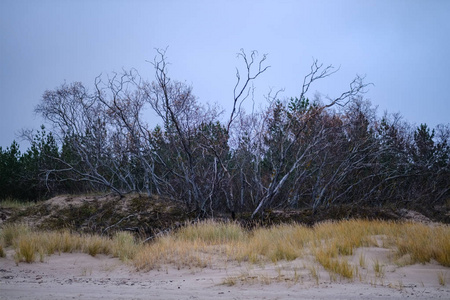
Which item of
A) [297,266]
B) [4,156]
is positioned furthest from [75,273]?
[4,156]

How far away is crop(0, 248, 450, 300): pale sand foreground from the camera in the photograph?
19.7 feet

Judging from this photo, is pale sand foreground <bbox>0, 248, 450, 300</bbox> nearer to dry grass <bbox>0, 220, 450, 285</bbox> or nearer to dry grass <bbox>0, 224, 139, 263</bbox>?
dry grass <bbox>0, 220, 450, 285</bbox>

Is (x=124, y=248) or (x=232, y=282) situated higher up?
(x=124, y=248)

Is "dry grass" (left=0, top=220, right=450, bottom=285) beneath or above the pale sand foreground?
above

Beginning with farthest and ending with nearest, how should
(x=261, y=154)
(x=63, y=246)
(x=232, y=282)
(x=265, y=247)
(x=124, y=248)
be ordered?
1. (x=261, y=154)
2. (x=63, y=246)
3. (x=124, y=248)
4. (x=265, y=247)
5. (x=232, y=282)

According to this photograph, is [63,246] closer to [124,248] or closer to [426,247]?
[124,248]

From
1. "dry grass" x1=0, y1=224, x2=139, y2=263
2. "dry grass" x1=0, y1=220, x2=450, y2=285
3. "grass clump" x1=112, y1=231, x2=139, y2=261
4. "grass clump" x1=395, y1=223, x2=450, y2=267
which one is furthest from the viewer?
"grass clump" x1=112, y1=231, x2=139, y2=261

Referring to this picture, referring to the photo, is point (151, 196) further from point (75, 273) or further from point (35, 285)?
point (35, 285)

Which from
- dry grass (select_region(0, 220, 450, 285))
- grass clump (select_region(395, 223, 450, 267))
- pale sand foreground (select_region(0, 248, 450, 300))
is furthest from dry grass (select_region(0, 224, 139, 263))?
grass clump (select_region(395, 223, 450, 267))

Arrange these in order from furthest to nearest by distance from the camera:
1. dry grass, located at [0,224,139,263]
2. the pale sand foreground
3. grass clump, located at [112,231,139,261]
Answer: grass clump, located at [112,231,139,261]
dry grass, located at [0,224,139,263]
the pale sand foreground

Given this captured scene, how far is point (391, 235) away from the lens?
993 cm

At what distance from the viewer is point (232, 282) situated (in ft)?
22.4

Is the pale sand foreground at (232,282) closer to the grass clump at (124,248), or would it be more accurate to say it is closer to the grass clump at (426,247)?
the grass clump at (426,247)

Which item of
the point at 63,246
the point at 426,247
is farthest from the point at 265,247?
the point at 63,246
